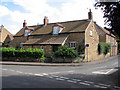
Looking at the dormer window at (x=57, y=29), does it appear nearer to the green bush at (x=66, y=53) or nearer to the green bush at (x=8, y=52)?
the green bush at (x=66, y=53)

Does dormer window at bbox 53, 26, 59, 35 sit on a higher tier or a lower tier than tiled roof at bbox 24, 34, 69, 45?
higher

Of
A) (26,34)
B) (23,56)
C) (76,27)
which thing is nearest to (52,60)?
(23,56)

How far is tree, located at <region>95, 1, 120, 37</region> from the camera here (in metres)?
10.1

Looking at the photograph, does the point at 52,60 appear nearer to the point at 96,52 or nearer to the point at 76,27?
the point at 76,27

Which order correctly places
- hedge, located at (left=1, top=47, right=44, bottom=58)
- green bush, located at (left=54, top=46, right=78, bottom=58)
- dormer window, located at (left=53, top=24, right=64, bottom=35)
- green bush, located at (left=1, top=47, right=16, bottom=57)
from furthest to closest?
dormer window, located at (left=53, top=24, right=64, bottom=35) → green bush, located at (left=1, top=47, right=16, bottom=57) → hedge, located at (left=1, top=47, right=44, bottom=58) → green bush, located at (left=54, top=46, right=78, bottom=58)

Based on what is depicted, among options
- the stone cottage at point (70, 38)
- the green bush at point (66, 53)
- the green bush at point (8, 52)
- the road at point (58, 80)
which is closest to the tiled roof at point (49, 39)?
the stone cottage at point (70, 38)

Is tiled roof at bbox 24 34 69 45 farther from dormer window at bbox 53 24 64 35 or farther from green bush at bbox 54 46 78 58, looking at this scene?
green bush at bbox 54 46 78 58

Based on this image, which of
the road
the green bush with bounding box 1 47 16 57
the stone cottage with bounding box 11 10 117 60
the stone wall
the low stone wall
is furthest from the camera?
the stone wall

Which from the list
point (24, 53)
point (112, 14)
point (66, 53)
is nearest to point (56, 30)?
point (66, 53)

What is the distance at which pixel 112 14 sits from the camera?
10.5 meters

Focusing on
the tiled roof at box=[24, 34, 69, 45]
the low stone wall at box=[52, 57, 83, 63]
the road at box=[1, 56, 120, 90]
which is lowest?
the road at box=[1, 56, 120, 90]

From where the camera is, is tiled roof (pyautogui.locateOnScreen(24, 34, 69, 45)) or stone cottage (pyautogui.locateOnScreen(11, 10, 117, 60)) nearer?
stone cottage (pyautogui.locateOnScreen(11, 10, 117, 60))

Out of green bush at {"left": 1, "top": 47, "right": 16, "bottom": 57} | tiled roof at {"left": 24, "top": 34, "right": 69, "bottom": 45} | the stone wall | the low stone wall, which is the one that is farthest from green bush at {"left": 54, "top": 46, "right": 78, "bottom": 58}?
the stone wall

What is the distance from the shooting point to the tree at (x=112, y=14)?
10.1 metres
